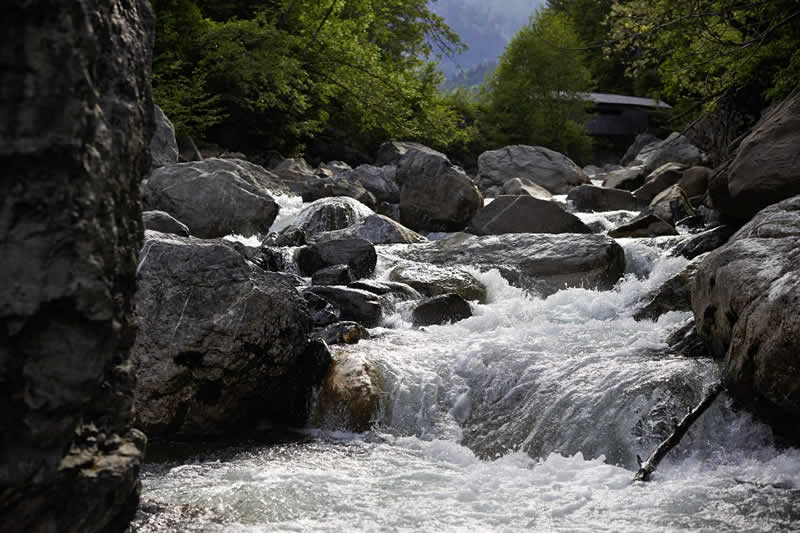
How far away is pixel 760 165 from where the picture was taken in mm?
8844

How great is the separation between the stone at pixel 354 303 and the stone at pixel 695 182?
9.21 m

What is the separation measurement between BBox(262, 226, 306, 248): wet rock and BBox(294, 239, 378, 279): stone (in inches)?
49.8

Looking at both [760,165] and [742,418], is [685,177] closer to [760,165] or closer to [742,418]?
[760,165]

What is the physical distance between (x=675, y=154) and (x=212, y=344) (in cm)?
1869

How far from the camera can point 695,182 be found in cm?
1543

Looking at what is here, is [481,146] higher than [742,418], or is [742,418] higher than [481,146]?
[481,146]

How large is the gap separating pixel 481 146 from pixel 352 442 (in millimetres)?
27695

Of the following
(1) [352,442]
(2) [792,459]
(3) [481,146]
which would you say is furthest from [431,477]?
(3) [481,146]

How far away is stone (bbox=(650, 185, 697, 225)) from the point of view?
13.1 m

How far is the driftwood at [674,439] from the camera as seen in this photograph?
4.71 metres

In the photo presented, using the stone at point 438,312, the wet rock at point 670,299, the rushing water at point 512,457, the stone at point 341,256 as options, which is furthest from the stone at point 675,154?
the rushing water at point 512,457

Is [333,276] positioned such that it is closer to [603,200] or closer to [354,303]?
[354,303]

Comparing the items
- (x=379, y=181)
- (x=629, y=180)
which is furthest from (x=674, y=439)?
(x=629, y=180)

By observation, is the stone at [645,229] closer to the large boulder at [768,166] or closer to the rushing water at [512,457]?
the large boulder at [768,166]
